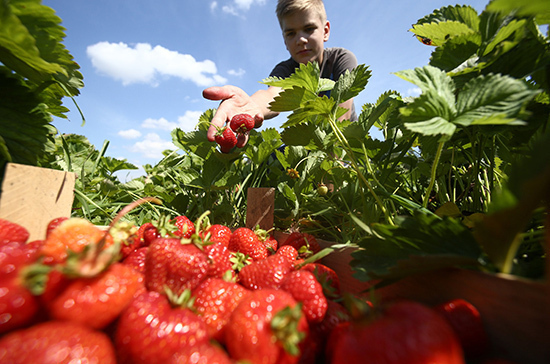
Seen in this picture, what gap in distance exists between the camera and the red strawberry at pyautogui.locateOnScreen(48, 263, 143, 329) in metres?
0.36

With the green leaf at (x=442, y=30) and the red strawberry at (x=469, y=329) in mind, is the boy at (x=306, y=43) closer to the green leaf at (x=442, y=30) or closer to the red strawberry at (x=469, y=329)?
the green leaf at (x=442, y=30)

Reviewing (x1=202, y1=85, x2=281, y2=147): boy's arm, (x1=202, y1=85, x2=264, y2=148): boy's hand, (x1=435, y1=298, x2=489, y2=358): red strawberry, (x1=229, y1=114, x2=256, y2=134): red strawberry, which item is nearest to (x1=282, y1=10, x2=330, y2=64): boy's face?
(x1=202, y1=85, x2=281, y2=147): boy's arm

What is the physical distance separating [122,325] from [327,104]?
24.9 inches

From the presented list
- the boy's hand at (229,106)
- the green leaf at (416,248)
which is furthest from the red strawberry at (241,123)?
the green leaf at (416,248)

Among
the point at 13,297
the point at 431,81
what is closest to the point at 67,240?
the point at 13,297

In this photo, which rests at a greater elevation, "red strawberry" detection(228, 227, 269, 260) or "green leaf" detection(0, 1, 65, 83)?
"green leaf" detection(0, 1, 65, 83)

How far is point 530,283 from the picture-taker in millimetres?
329

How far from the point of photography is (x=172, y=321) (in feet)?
1.20

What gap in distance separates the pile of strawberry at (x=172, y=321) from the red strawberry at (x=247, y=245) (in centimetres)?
27

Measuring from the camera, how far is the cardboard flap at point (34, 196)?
0.54 meters

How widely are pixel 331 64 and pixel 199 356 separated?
2493 millimetres

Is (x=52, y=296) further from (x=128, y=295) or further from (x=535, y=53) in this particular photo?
(x=535, y=53)

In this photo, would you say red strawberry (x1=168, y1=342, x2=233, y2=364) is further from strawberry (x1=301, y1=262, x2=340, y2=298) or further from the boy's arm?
the boy's arm

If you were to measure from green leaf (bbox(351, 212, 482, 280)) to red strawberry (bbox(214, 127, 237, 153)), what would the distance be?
0.83 m
